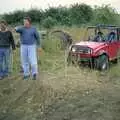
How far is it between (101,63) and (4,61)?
485 centimetres

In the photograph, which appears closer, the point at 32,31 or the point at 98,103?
the point at 98,103

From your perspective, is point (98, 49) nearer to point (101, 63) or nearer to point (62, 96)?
point (101, 63)

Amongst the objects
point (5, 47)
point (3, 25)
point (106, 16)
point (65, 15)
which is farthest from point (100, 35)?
point (65, 15)

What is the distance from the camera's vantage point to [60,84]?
37.7ft

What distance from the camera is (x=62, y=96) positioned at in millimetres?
10570

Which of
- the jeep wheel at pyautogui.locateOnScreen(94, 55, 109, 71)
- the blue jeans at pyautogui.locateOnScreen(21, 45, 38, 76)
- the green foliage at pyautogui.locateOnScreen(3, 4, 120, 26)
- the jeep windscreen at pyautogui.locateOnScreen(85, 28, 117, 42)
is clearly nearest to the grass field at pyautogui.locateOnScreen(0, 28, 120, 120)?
the blue jeans at pyautogui.locateOnScreen(21, 45, 38, 76)

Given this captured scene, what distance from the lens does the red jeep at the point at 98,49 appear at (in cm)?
1525

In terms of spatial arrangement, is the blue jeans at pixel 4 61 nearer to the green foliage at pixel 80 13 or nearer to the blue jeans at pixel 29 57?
the blue jeans at pixel 29 57

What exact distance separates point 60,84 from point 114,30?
18.6ft

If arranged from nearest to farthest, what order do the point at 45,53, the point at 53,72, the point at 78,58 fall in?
1. the point at 53,72
2. the point at 78,58
3. the point at 45,53

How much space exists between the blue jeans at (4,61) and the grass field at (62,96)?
11.2 inches

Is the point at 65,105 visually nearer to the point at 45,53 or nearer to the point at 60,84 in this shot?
the point at 60,84

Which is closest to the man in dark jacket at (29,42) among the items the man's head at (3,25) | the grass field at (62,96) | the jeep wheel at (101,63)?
the man's head at (3,25)

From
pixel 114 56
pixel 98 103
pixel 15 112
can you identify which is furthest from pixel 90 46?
pixel 15 112
